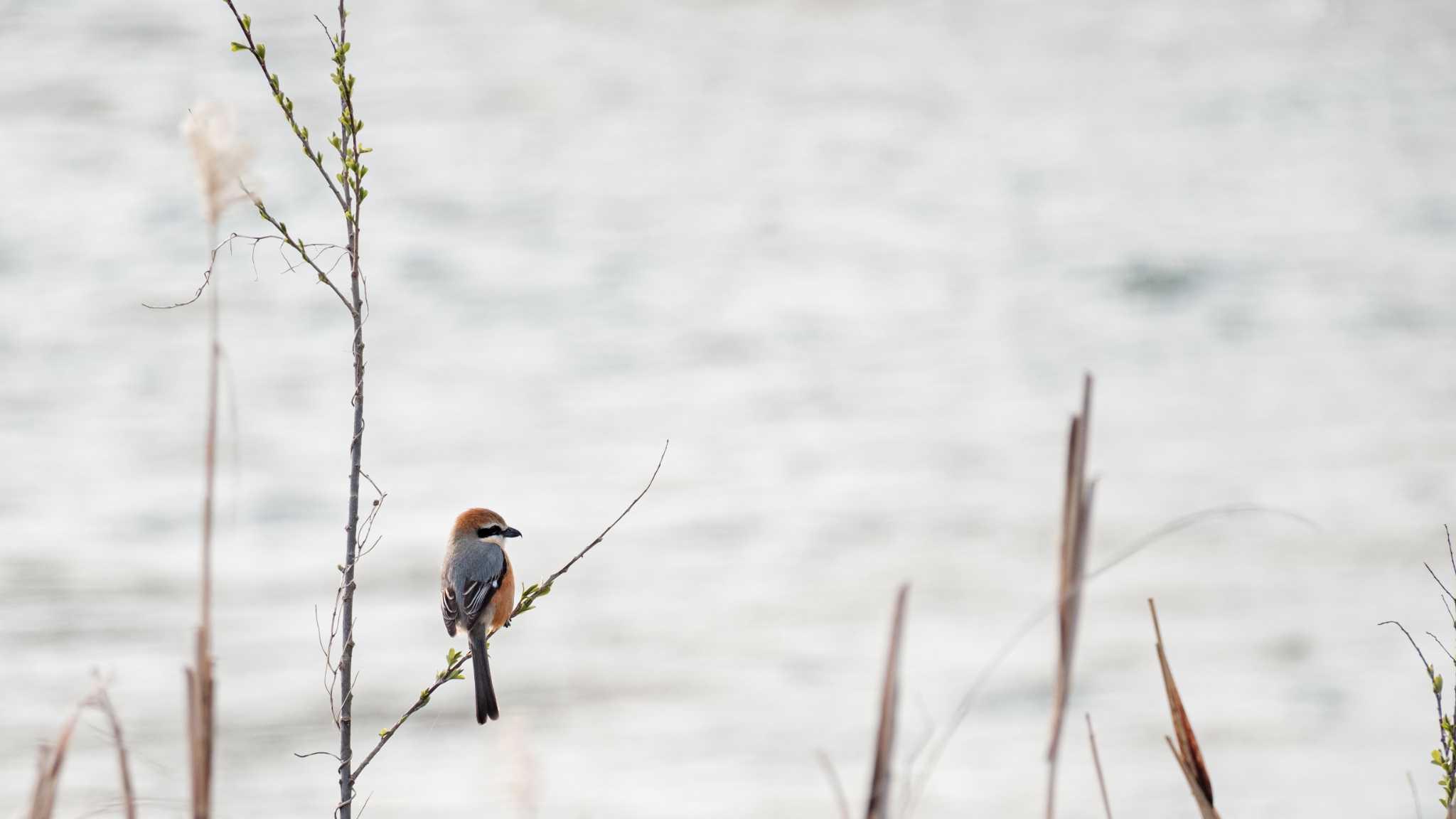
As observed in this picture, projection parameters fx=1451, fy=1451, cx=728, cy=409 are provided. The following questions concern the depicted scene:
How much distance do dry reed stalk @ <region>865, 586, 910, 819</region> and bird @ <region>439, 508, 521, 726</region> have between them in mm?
1175

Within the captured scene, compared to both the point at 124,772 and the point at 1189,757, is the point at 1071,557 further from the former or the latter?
the point at 124,772

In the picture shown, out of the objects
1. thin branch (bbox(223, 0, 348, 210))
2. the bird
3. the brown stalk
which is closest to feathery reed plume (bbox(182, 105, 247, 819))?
thin branch (bbox(223, 0, 348, 210))

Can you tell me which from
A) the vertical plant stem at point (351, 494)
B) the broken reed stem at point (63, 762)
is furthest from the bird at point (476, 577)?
the vertical plant stem at point (351, 494)

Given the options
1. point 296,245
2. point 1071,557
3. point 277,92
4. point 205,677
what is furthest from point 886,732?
point 277,92

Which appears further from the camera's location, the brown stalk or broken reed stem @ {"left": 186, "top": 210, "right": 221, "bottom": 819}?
the brown stalk

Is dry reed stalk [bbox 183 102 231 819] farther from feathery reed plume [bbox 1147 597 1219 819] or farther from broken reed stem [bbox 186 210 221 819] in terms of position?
feathery reed plume [bbox 1147 597 1219 819]

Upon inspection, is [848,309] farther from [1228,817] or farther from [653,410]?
A: [1228,817]

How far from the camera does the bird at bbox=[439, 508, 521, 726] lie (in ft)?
9.11

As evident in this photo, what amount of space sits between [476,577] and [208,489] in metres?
1.10

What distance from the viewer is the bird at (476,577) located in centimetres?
278

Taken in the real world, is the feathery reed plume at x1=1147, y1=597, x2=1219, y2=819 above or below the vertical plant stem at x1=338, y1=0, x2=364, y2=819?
below

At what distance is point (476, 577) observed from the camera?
284 cm

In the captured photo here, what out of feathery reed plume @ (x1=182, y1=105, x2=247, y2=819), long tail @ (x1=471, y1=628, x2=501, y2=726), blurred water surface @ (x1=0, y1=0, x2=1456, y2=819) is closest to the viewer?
feathery reed plume @ (x1=182, y1=105, x2=247, y2=819)

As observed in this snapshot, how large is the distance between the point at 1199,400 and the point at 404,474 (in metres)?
7.09
